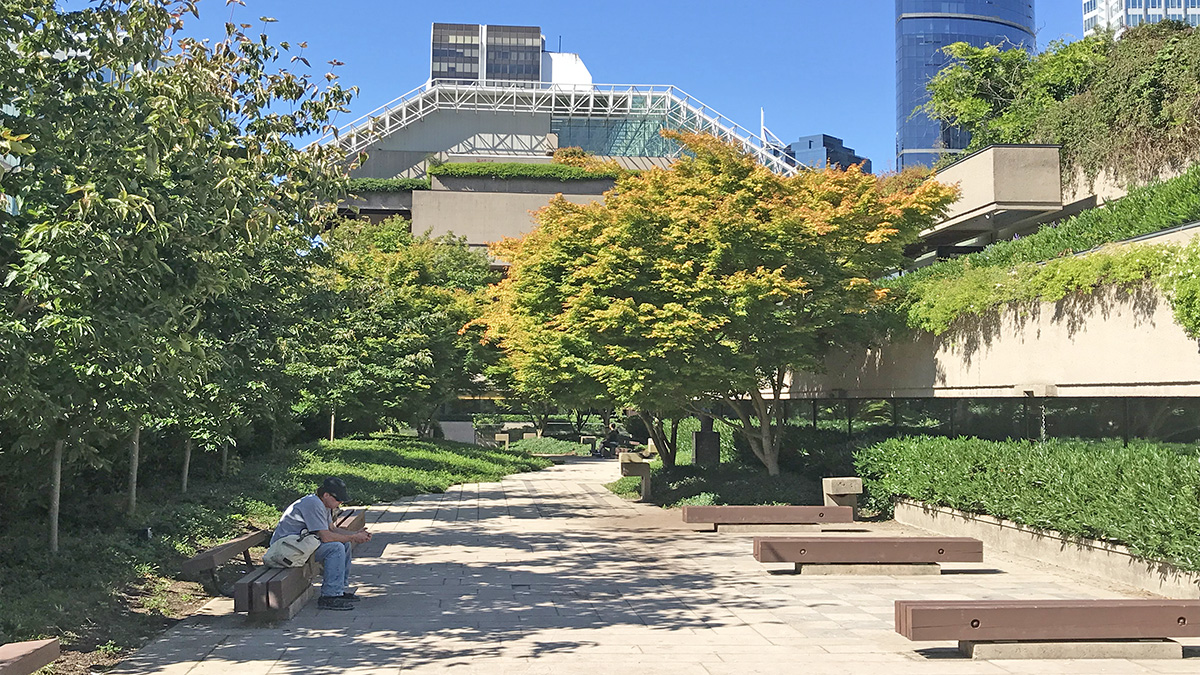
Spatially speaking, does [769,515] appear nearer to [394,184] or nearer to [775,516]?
[775,516]

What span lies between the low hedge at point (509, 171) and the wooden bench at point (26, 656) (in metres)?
58.0

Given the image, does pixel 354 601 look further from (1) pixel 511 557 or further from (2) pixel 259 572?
(1) pixel 511 557

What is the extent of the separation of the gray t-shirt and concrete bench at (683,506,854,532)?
7.75 metres

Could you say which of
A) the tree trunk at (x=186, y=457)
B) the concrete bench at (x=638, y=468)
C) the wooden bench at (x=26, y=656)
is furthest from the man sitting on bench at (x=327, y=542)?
the concrete bench at (x=638, y=468)

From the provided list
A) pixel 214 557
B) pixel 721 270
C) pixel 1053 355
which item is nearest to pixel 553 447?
pixel 721 270

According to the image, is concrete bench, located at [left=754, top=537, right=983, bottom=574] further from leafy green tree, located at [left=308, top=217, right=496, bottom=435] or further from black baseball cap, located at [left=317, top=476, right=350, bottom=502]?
leafy green tree, located at [left=308, top=217, right=496, bottom=435]

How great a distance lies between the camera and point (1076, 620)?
8.16 metres

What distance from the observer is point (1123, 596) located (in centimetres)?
1106

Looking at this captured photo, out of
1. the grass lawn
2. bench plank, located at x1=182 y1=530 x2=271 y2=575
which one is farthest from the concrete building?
bench plank, located at x1=182 y1=530 x2=271 y2=575

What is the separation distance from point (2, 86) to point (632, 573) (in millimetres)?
8581

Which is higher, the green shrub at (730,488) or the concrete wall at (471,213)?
the concrete wall at (471,213)

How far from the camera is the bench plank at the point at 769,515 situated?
16.7 meters

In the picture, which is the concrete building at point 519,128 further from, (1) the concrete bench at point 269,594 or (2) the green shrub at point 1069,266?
(1) the concrete bench at point 269,594

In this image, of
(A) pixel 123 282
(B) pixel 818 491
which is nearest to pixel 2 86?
(A) pixel 123 282
